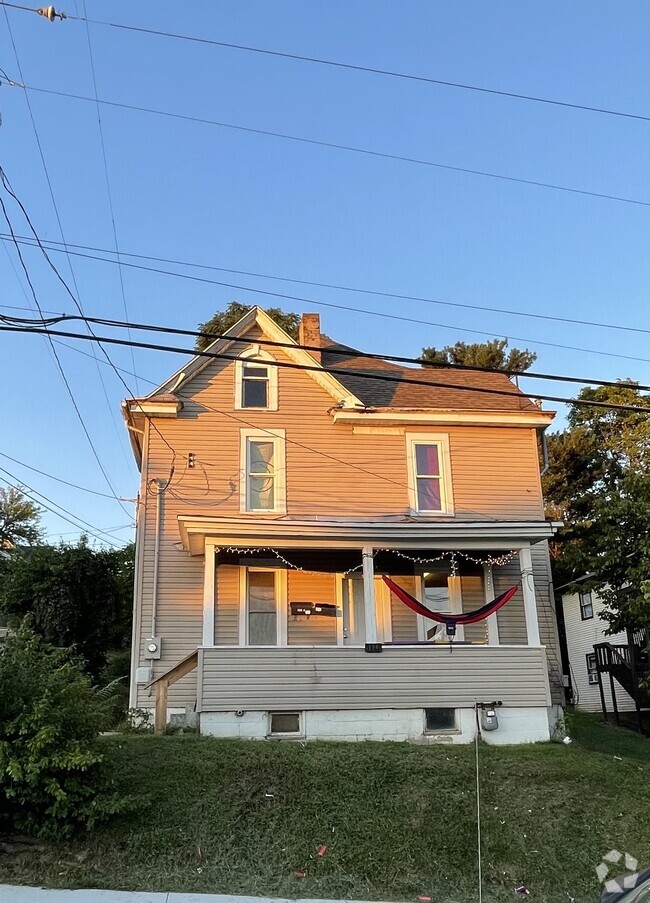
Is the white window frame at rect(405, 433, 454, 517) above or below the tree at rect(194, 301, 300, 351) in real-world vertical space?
below

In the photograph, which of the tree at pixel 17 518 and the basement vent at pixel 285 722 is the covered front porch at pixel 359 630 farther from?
the tree at pixel 17 518

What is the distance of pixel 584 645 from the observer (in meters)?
28.5

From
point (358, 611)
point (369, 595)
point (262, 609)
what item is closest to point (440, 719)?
point (369, 595)

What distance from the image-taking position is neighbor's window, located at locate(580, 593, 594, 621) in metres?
27.8

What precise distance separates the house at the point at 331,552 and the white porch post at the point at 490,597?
45mm

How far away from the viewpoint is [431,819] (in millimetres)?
9531

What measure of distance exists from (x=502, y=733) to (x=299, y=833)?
5.32 m

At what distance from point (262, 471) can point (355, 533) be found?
10.2ft

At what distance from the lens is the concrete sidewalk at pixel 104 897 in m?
7.65

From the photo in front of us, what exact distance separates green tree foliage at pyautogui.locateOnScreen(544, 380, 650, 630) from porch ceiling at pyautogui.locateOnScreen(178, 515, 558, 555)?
2234 mm

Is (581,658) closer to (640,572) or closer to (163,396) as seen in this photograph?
(640,572)

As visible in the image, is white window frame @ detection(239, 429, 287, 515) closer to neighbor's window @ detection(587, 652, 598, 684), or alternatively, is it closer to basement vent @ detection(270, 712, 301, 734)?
basement vent @ detection(270, 712, 301, 734)

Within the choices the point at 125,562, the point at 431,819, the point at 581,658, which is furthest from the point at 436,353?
the point at 431,819

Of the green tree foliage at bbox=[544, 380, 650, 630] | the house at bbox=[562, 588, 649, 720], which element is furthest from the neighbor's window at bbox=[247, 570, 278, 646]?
the house at bbox=[562, 588, 649, 720]
